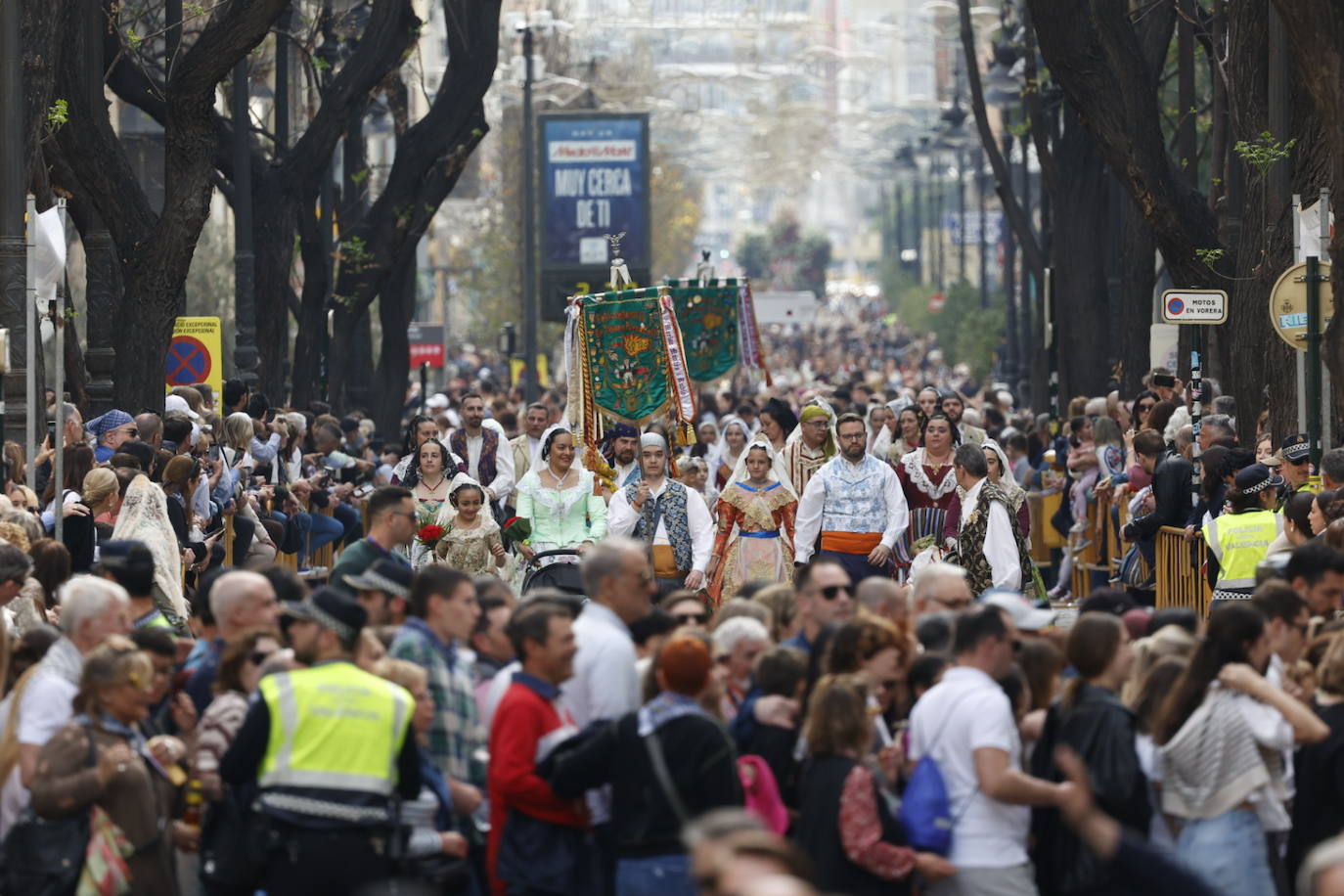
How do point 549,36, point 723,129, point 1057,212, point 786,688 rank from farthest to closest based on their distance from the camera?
point 723,129, point 549,36, point 1057,212, point 786,688

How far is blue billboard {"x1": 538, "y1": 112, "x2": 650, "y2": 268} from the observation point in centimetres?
4550

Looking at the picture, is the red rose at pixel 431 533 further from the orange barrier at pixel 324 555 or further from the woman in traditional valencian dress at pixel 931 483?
the orange barrier at pixel 324 555

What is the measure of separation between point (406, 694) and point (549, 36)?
49670mm

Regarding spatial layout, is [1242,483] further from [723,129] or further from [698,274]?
[723,129]

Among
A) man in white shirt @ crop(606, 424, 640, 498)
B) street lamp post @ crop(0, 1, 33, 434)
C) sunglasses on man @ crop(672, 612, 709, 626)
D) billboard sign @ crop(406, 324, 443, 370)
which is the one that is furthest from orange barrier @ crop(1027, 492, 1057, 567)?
billboard sign @ crop(406, 324, 443, 370)

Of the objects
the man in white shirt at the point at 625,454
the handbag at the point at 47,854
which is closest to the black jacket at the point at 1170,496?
the man in white shirt at the point at 625,454

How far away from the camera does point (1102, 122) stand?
2144 centimetres

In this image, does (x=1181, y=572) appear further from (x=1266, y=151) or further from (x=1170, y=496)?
(x=1266, y=151)

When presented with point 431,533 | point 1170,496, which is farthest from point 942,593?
point 1170,496

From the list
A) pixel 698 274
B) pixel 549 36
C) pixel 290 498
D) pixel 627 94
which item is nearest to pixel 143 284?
pixel 290 498

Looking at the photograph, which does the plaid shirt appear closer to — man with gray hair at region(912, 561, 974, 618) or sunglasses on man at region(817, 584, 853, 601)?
sunglasses on man at region(817, 584, 853, 601)

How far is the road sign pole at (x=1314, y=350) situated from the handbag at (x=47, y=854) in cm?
937

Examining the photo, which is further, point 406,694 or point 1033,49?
point 1033,49

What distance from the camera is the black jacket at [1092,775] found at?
316 inches
